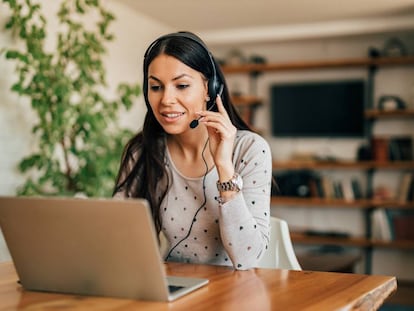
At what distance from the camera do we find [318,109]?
620 centimetres

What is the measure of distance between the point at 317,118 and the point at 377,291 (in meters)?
5.04

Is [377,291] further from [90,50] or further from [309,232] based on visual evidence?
[309,232]

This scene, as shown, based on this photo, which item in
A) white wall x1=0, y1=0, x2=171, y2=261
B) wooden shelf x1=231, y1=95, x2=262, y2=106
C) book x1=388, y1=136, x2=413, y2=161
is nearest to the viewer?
white wall x1=0, y1=0, x2=171, y2=261

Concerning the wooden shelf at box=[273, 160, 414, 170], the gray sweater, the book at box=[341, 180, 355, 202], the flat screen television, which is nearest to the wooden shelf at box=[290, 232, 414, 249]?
the book at box=[341, 180, 355, 202]

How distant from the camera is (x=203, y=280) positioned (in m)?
1.28

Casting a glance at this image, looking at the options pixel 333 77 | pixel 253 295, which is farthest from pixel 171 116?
pixel 333 77

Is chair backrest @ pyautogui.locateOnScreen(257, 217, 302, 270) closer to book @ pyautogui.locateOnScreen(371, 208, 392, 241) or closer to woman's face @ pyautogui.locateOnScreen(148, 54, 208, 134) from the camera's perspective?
woman's face @ pyautogui.locateOnScreen(148, 54, 208, 134)

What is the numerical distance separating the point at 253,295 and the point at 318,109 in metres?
5.17

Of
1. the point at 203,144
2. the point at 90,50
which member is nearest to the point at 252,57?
the point at 90,50

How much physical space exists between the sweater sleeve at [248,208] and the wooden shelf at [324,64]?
14.3 feet

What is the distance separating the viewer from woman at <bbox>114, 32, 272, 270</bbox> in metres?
1.53

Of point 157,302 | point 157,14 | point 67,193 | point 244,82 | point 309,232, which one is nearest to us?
point 157,302

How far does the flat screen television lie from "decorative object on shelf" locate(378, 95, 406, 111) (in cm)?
24

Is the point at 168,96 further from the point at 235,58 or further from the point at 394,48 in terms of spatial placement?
the point at 235,58
